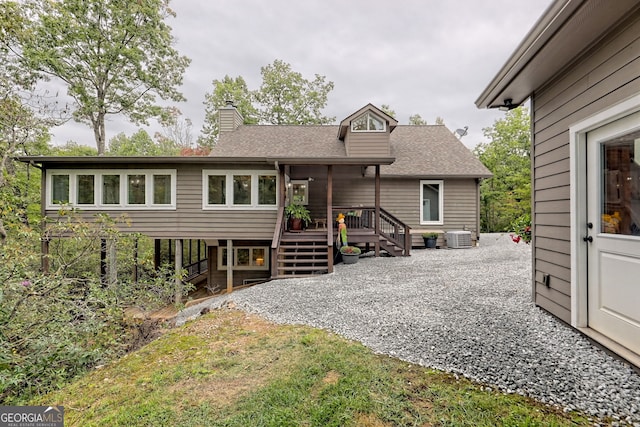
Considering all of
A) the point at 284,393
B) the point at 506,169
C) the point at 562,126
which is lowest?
the point at 284,393

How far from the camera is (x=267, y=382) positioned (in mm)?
2305

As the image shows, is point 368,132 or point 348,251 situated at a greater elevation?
point 368,132

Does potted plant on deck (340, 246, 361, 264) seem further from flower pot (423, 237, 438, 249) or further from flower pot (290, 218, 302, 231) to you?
flower pot (423, 237, 438, 249)

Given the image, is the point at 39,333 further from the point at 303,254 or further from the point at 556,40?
the point at 556,40

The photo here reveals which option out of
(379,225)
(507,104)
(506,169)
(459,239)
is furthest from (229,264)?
(506,169)

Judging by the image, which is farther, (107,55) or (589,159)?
(107,55)

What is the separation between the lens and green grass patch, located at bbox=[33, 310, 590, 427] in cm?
183

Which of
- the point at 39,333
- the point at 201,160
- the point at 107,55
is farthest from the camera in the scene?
the point at 107,55

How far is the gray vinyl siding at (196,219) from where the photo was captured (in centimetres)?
791

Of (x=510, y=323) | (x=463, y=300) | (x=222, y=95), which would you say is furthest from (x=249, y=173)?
(x=222, y=95)

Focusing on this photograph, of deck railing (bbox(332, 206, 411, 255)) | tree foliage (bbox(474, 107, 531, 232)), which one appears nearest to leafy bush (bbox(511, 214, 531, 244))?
deck railing (bbox(332, 206, 411, 255))

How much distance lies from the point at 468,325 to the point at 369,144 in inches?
315

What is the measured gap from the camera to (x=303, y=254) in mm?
6965

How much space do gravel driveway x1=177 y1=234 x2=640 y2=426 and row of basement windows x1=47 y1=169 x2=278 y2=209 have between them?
9.77 ft
